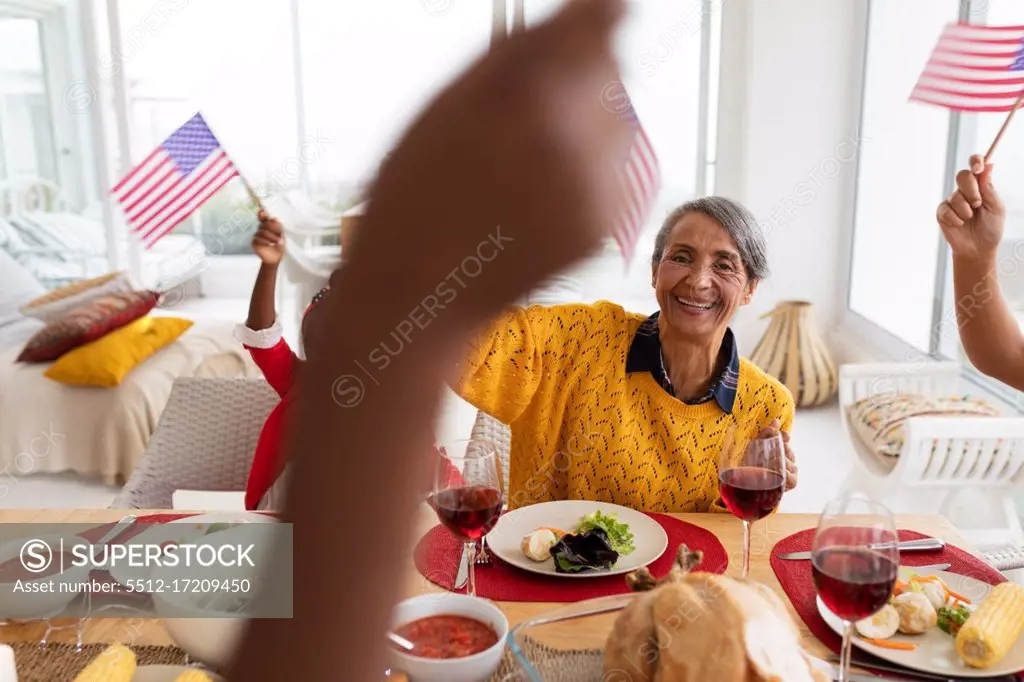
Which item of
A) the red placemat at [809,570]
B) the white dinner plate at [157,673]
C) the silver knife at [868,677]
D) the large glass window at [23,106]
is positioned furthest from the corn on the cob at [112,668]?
the large glass window at [23,106]

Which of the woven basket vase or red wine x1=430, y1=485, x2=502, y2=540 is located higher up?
red wine x1=430, y1=485, x2=502, y2=540

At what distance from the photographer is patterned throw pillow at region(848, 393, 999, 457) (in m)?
2.78

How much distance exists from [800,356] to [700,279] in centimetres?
279

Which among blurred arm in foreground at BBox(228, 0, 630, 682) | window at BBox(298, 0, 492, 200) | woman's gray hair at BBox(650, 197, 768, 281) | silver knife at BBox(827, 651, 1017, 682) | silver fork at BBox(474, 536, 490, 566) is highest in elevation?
window at BBox(298, 0, 492, 200)

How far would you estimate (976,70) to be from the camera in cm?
216

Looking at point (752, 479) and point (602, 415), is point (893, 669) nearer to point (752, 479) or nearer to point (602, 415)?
point (752, 479)

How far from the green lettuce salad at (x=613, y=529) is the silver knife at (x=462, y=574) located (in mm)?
190

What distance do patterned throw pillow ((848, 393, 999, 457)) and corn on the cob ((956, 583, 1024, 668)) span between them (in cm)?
190

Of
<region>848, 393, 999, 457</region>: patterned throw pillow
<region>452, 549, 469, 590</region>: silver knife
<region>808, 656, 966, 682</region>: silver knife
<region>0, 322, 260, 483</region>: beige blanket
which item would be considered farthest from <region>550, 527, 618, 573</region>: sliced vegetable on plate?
<region>0, 322, 260, 483</region>: beige blanket

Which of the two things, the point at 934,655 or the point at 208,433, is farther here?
the point at 208,433

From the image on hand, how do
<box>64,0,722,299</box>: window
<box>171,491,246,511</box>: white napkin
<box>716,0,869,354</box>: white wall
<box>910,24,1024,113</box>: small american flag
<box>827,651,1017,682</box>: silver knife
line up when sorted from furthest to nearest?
1. <box>64,0,722,299</box>: window
2. <box>716,0,869,354</box>: white wall
3. <box>171,491,246,511</box>: white napkin
4. <box>910,24,1024,113</box>: small american flag
5. <box>827,651,1017,682</box>: silver knife

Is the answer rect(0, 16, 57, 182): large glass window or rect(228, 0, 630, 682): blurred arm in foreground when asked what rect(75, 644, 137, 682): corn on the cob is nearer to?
rect(228, 0, 630, 682): blurred arm in foreground

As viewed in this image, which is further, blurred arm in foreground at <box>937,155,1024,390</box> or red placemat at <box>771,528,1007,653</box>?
blurred arm in foreground at <box>937,155,1024,390</box>

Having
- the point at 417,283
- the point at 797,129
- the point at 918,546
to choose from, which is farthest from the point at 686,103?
the point at 417,283
